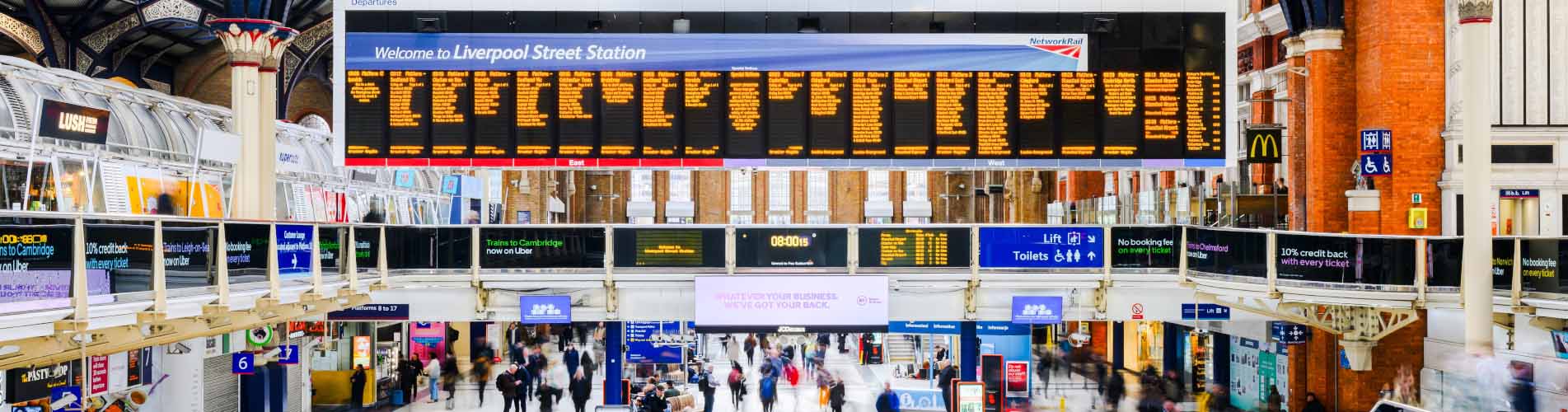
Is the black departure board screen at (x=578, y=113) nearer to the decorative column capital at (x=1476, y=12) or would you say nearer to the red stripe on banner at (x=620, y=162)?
the red stripe on banner at (x=620, y=162)

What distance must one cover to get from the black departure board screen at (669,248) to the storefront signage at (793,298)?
460mm

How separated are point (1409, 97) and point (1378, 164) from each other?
3.83 ft

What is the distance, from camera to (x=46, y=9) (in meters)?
28.6

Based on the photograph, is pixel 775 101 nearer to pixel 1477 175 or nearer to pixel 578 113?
pixel 578 113

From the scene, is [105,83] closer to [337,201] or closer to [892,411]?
[337,201]

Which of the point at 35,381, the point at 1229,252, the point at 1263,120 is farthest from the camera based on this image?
the point at 1263,120

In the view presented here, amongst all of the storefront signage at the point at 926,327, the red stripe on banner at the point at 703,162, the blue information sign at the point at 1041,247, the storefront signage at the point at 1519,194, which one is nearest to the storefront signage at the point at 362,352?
the red stripe on banner at the point at 703,162

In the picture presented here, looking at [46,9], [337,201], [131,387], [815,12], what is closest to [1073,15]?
[815,12]

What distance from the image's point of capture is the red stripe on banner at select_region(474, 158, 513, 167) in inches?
670

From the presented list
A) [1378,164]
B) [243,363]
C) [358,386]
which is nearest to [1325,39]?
[1378,164]

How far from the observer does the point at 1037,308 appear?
17.0 meters

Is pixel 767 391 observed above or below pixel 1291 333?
below

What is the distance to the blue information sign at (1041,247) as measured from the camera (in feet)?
54.5

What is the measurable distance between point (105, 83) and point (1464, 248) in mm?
20802
